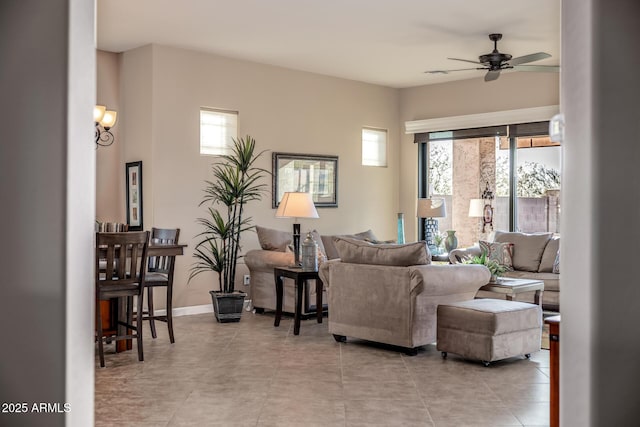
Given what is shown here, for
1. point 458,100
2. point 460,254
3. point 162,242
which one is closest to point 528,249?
point 460,254

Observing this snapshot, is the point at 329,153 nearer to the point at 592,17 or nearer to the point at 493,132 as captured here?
the point at 493,132

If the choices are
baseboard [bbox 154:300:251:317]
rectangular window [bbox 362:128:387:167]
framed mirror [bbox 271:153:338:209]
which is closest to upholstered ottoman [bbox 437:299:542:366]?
baseboard [bbox 154:300:251:317]

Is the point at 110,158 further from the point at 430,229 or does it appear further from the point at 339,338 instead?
the point at 430,229

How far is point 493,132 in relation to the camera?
9055mm

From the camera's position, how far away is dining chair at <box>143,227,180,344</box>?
5.79 m

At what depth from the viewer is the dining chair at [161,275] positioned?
19.0 ft

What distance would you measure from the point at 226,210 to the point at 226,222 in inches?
5.5

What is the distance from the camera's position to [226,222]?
7.95 m

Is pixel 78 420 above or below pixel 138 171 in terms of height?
below

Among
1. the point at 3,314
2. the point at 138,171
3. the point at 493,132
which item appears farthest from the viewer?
the point at 493,132

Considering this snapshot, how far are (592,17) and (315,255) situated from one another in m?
4.42

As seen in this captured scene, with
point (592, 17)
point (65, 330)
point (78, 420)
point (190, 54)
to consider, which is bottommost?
point (78, 420)

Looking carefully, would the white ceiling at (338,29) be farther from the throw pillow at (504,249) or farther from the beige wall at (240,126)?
the throw pillow at (504,249)

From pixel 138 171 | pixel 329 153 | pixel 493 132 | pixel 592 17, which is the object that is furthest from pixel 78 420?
pixel 493 132
